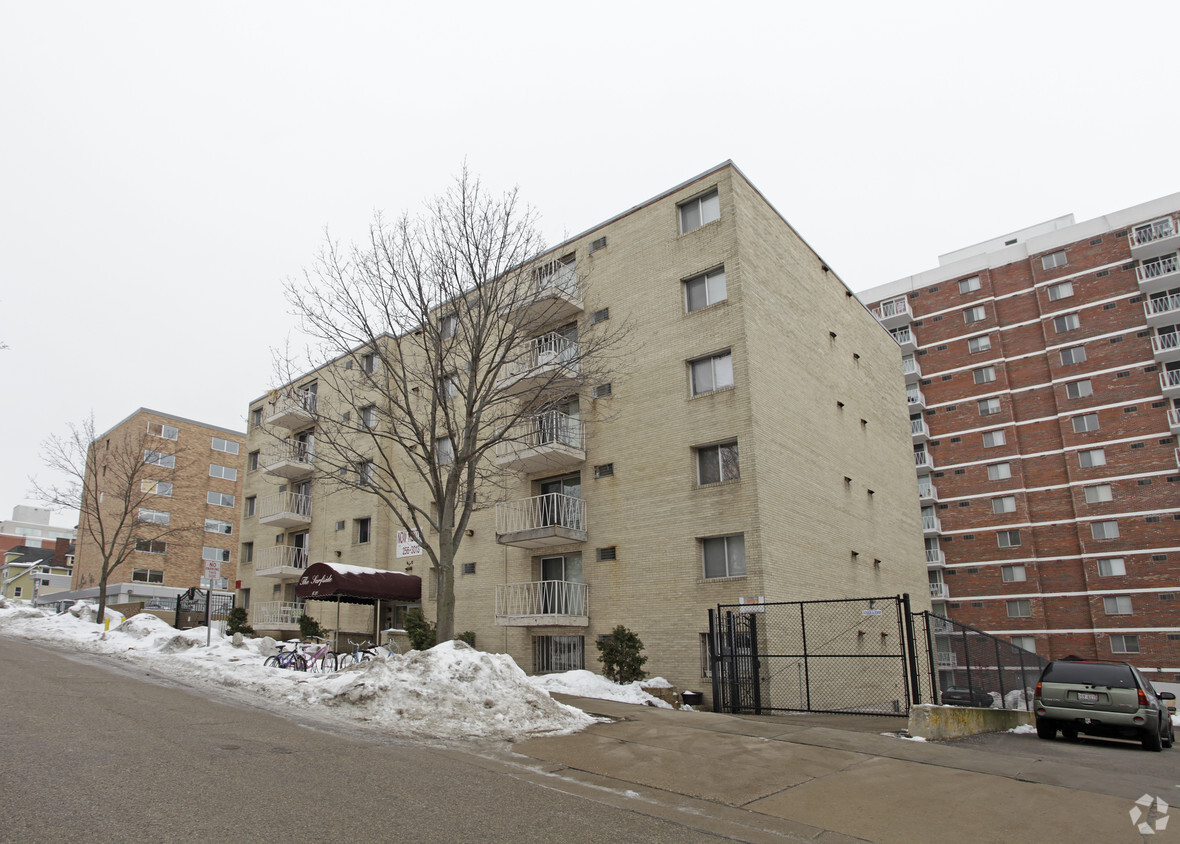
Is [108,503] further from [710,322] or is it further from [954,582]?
[954,582]

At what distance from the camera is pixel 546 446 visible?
67.3 ft

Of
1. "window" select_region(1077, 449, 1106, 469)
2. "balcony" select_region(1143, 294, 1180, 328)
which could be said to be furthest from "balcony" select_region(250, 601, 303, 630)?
"balcony" select_region(1143, 294, 1180, 328)

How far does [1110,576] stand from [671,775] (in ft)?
152

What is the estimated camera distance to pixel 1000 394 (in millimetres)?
51750

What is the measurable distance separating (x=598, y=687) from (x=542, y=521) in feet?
19.4

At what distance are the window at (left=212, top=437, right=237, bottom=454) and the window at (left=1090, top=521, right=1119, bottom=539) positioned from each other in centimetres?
5917

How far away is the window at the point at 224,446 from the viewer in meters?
58.5

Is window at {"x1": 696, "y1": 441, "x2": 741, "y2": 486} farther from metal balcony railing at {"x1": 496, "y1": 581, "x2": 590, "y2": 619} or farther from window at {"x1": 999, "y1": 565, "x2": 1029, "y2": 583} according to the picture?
window at {"x1": 999, "y1": 565, "x2": 1029, "y2": 583}

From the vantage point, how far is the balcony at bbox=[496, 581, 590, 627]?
1991cm

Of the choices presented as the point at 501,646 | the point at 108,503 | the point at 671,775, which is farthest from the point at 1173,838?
the point at 108,503

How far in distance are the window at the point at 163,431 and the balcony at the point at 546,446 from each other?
40.5 m

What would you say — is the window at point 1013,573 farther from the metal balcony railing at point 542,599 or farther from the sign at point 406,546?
the sign at point 406,546

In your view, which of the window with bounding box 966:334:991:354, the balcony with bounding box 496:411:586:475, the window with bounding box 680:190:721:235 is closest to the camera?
the balcony with bounding box 496:411:586:475

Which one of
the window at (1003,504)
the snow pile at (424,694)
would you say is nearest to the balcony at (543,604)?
the snow pile at (424,694)
